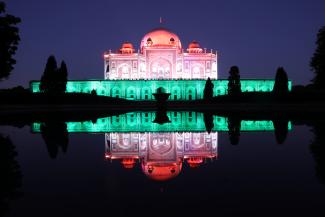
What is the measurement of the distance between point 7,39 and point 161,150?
15.3 meters

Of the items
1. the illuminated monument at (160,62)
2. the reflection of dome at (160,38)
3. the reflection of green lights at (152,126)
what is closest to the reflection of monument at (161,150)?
the reflection of green lights at (152,126)

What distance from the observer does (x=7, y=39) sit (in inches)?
824

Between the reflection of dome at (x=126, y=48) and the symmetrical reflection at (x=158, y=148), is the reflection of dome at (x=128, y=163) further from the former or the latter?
the reflection of dome at (x=126, y=48)

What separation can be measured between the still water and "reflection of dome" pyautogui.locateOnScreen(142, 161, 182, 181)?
0.02m

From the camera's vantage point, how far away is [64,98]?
3906 cm

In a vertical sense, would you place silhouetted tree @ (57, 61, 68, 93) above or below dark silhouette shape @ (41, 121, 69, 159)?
above

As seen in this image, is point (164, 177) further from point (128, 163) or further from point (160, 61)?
point (160, 61)

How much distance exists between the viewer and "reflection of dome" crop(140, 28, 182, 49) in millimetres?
61312

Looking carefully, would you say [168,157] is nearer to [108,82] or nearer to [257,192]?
[257,192]

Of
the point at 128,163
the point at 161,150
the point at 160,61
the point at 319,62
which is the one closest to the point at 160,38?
the point at 160,61

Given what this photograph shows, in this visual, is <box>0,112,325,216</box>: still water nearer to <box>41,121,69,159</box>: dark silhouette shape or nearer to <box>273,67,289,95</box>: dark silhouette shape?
<box>41,121,69,159</box>: dark silhouette shape

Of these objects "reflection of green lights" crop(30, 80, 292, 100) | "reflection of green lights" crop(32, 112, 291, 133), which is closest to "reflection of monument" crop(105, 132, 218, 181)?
"reflection of green lights" crop(32, 112, 291, 133)

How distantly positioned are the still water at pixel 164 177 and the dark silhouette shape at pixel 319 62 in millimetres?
24667

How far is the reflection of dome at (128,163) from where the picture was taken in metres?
7.04
